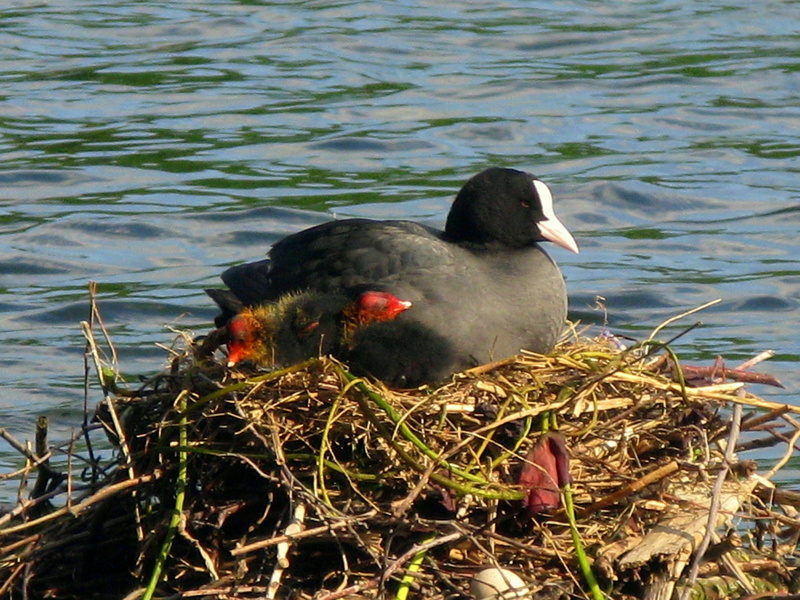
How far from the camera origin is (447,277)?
16.7 ft

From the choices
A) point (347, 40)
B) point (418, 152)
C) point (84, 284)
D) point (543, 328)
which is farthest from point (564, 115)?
point (543, 328)

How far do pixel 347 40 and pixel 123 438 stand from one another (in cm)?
1057

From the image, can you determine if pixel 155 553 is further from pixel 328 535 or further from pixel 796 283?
pixel 796 283

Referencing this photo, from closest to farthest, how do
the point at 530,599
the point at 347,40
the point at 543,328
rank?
the point at 530,599, the point at 543,328, the point at 347,40

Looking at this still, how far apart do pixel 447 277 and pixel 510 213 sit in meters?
0.50

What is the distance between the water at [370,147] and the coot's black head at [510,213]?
241 cm

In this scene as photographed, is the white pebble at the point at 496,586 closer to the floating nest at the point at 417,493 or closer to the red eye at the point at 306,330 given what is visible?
the floating nest at the point at 417,493

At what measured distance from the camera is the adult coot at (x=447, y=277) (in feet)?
16.0

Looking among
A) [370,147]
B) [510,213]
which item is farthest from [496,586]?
[370,147]

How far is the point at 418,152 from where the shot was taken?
39.4 feet

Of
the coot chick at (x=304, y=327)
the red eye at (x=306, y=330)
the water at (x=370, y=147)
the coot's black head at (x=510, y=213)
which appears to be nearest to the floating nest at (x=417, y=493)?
the coot chick at (x=304, y=327)

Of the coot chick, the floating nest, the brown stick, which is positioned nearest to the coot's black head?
the coot chick

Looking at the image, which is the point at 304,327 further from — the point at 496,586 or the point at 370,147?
the point at 370,147

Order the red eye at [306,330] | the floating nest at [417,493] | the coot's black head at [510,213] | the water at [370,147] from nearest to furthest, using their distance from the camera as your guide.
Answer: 1. the floating nest at [417,493]
2. the red eye at [306,330]
3. the coot's black head at [510,213]
4. the water at [370,147]
